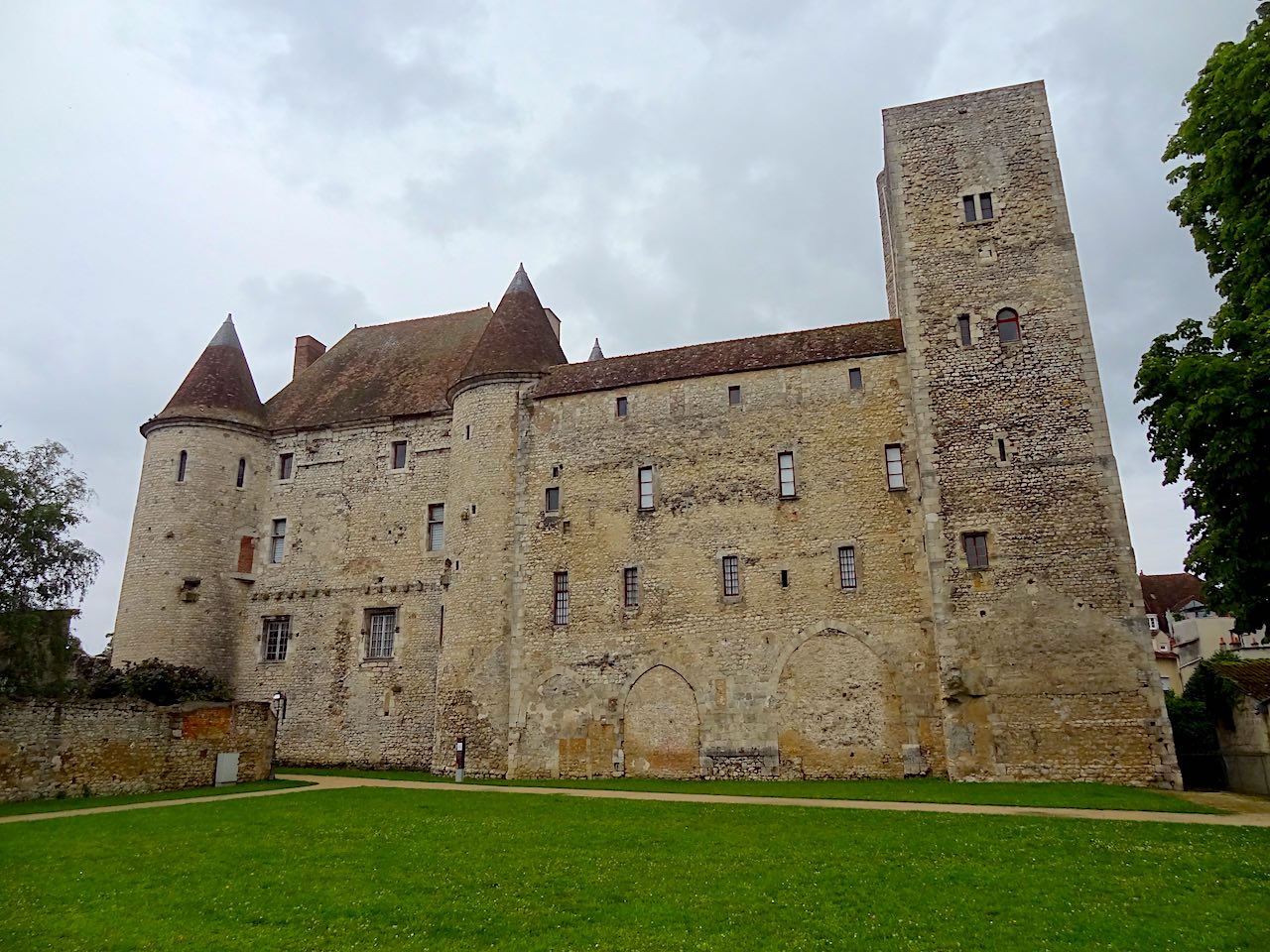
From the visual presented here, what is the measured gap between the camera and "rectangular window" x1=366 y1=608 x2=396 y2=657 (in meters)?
27.3

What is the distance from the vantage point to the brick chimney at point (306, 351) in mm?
34156

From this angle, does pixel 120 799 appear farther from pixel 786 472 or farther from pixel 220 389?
pixel 786 472

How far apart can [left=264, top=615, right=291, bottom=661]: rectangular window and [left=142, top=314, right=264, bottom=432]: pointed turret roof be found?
22.7 ft

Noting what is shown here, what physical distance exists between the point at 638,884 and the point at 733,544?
14.2 m

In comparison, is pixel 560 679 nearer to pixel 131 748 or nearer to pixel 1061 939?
pixel 131 748

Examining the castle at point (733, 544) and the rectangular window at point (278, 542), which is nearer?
the castle at point (733, 544)

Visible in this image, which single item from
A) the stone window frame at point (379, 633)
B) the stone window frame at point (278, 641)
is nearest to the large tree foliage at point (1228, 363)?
the stone window frame at point (379, 633)

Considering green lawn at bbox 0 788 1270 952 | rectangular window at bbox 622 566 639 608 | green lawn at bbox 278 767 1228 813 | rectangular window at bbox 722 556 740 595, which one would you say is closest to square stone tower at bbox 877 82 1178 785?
green lawn at bbox 278 767 1228 813

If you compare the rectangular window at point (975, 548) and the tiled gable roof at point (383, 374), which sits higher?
the tiled gable roof at point (383, 374)

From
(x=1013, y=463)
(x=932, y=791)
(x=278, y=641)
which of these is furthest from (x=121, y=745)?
(x=1013, y=463)

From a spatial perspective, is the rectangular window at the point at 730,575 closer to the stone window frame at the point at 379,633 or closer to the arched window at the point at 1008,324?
the arched window at the point at 1008,324

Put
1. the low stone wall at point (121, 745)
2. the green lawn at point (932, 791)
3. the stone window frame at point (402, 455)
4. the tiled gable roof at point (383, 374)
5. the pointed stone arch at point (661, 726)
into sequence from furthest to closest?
the tiled gable roof at point (383, 374), the stone window frame at point (402, 455), the pointed stone arch at point (661, 726), the low stone wall at point (121, 745), the green lawn at point (932, 791)

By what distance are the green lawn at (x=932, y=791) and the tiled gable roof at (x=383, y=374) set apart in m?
13.1

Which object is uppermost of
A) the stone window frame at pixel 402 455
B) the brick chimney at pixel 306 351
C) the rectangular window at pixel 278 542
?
the brick chimney at pixel 306 351
